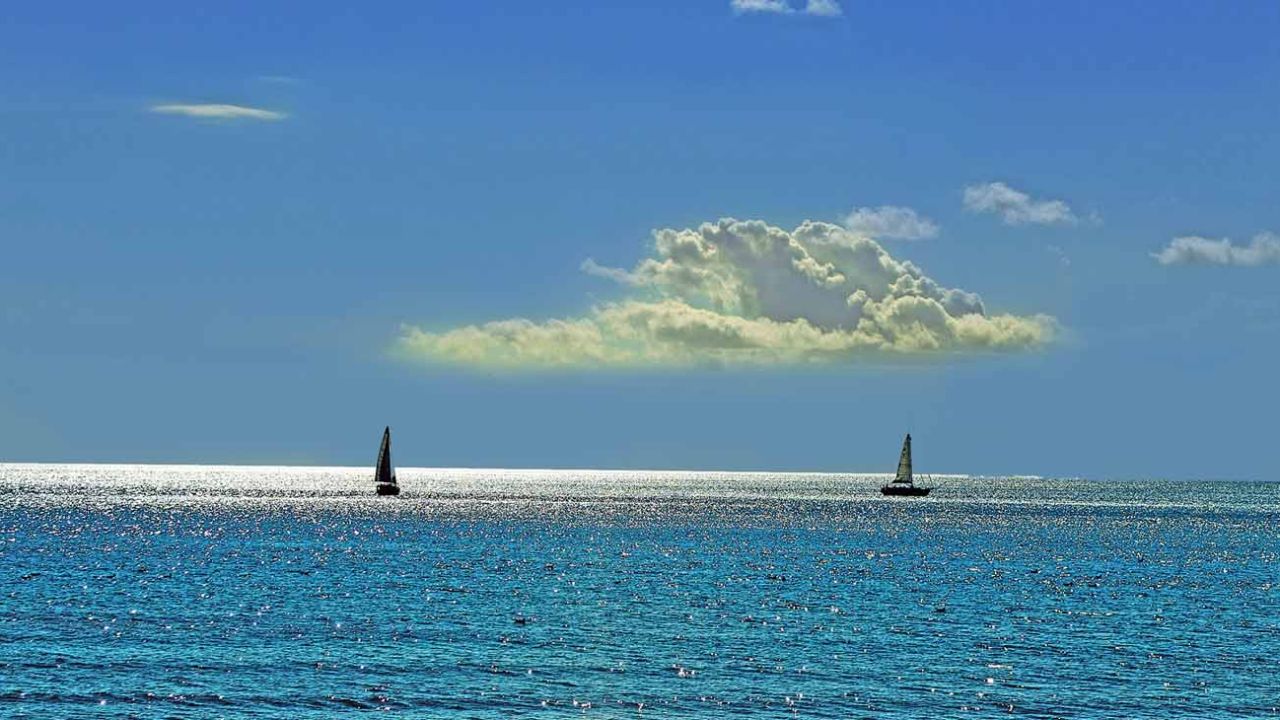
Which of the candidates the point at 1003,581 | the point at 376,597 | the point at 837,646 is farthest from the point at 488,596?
the point at 1003,581

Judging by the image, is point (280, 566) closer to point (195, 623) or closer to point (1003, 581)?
point (195, 623)

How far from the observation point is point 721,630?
82.3 m

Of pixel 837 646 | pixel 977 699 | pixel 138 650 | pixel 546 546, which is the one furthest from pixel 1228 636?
pixel 546 546

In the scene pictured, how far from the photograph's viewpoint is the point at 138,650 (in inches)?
2785

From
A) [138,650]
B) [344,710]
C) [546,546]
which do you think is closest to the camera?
[344,710]

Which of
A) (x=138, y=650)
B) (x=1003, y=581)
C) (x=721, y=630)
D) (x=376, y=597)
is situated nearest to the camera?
(x=138, y=650)

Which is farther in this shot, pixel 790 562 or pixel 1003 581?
pixel 790 562

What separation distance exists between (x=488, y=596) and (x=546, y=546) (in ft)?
181

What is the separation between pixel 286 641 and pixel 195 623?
7.87 metres

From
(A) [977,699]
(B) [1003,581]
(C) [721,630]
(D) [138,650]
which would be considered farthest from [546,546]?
(A) [977,699]

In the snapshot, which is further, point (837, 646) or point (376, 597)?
point (376, 597)

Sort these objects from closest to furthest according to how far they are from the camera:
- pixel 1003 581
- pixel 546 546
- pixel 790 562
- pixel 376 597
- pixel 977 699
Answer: pixel 977 699, pixel 376 597, pixel 1003 581, pixel 790 562, pixel 546 546

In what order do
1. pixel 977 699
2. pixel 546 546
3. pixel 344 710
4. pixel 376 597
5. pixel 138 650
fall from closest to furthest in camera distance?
pixel 344 710 < pixel 977 699 < pixel 138 650 < pixel 376 597 < pixel 546 546

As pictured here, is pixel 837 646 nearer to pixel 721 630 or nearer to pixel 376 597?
pixel 721 630
